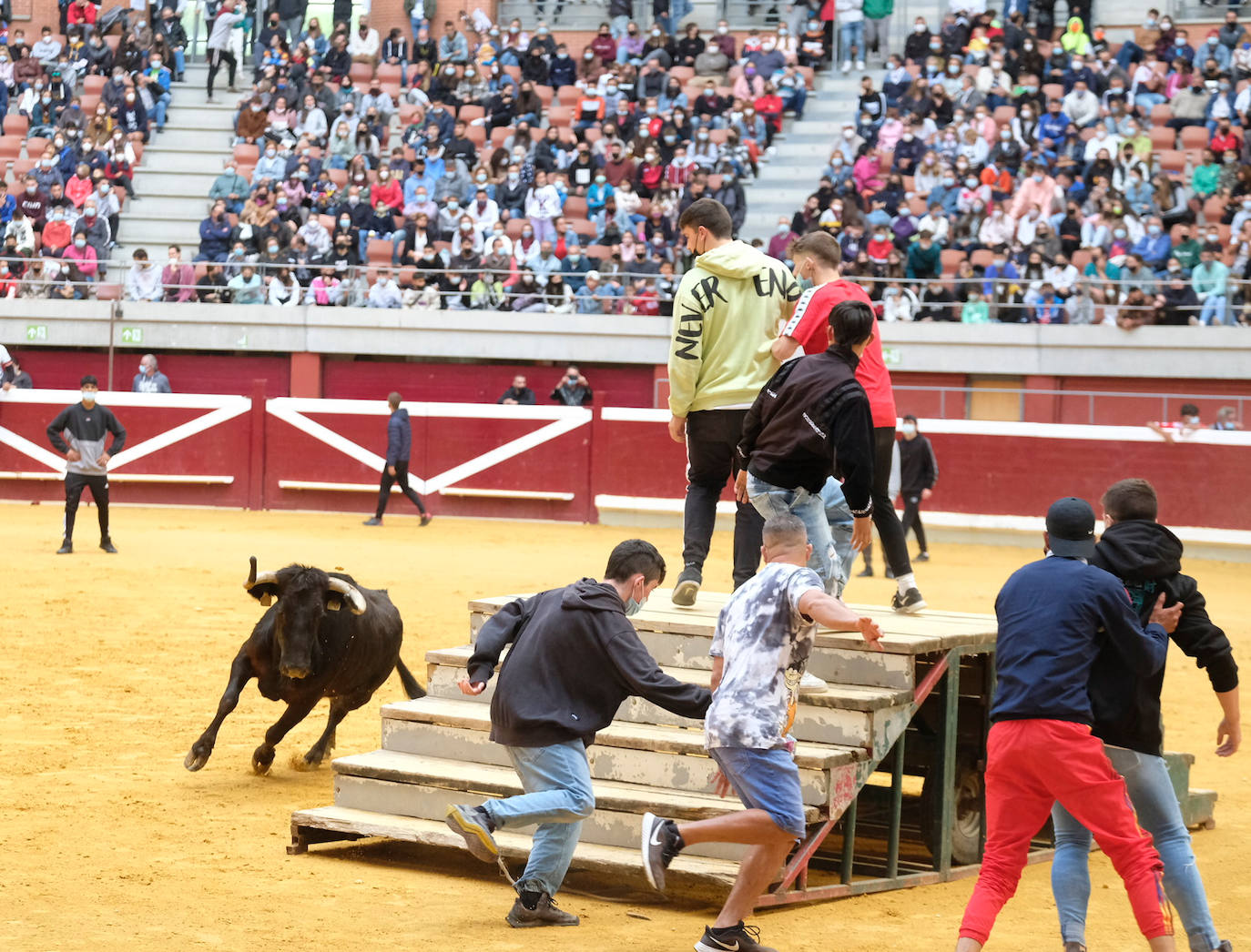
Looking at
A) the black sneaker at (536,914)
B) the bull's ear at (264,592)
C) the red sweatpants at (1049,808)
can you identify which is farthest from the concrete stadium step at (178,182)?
the red sweatpants at (1049,808)

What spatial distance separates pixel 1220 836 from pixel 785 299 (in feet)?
11.3

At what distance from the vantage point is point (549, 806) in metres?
5.80

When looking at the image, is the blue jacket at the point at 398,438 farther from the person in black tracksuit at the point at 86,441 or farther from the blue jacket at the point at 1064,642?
the blue jacket at the point at 1064,642

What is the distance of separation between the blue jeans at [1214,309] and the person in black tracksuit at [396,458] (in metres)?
10.5

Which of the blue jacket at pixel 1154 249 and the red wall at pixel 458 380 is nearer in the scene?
the blue jacket at pixel 1154 249

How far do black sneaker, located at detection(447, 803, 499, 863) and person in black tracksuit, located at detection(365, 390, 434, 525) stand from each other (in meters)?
15.4

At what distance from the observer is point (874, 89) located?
89.2ft

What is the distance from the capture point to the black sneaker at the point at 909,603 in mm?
7457

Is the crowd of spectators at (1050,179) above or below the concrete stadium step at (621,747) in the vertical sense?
above

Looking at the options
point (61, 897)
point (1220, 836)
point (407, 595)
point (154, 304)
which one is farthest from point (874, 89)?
point (61, 897)

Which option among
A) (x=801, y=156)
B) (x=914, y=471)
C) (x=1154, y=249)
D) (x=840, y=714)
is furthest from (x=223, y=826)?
(x=801, y=156)

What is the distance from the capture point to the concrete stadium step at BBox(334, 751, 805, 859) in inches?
253

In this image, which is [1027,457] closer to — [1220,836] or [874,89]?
[874,89]

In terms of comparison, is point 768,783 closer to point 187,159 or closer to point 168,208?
point 168,208
